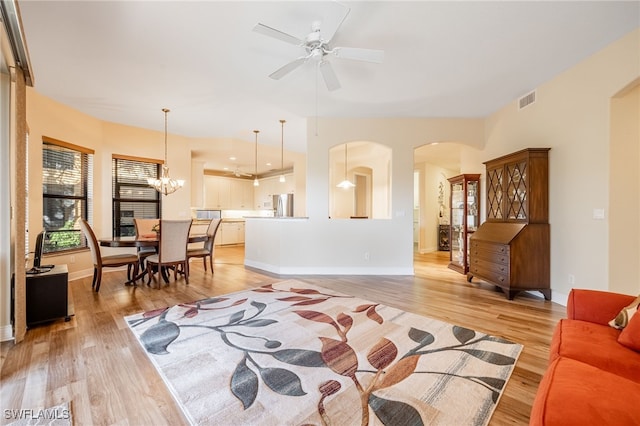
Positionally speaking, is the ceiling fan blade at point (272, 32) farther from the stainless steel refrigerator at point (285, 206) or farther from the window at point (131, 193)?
the stainless steel refrigerator at point (285, 206)

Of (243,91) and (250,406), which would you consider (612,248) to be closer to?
(250,406)

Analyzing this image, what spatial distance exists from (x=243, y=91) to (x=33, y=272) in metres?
3.22

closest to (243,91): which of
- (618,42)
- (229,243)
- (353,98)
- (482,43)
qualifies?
(353,98)

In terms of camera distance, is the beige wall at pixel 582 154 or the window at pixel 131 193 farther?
the window at pixel 131 193

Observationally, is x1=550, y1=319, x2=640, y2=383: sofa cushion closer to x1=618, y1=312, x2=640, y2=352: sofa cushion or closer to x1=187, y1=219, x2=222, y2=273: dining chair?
x1=618, y1=312, x2=640, y2=352: sofa cushion

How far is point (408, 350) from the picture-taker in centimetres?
217

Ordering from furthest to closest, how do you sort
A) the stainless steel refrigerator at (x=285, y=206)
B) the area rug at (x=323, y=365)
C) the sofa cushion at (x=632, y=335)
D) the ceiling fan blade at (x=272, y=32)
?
the stainless steel refrigerator at (x=285, y=206) → the ceiling fan blade at (x=272, y=32) → the area rug at (x=323, y=365) → the sofa cushion at (x=632, y=335)

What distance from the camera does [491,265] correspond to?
387cm

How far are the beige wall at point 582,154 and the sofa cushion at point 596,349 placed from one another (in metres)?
1.94

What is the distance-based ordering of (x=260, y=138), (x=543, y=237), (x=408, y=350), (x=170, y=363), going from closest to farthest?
(x=170, y=363) → (x=408, y=350) → (x=543, y=237) → (x=260, y=138)

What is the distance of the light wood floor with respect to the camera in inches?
61.4

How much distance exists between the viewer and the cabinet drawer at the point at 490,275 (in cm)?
362

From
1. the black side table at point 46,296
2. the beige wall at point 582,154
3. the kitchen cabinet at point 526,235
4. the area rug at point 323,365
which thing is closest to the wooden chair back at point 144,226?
the black side table at point 46,296

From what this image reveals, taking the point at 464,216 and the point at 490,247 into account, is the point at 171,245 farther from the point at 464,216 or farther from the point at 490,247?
the point at 464,216
